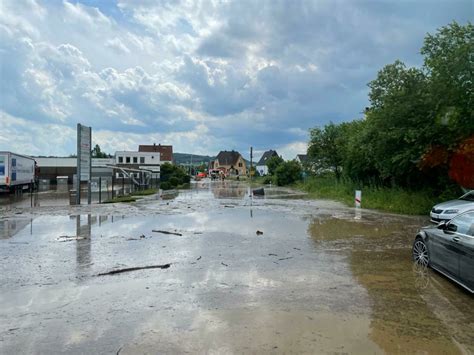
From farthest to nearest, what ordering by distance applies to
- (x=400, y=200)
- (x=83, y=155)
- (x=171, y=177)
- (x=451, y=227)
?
(x=171, y=177) → (x=83, y=155) → (x=400, y=200) → (x=451, y=227)

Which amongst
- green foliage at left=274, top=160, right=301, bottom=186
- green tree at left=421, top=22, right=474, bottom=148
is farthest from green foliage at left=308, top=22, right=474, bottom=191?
green foliage at left=274, top=160, right=301, bottom=186

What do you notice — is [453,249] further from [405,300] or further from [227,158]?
[227,158]

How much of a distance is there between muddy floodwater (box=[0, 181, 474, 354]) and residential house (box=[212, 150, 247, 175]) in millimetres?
134588

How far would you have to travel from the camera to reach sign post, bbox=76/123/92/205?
2391 cm

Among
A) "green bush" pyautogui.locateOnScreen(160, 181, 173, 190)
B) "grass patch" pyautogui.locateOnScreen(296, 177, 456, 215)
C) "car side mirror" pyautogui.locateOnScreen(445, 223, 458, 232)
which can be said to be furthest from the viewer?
"green bush" pyautogui.locateOnScreen(160, 181, 173, 190)

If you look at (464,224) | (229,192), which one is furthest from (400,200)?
(229,192)

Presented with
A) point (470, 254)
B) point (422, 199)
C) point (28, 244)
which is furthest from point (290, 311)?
point (422, 199)

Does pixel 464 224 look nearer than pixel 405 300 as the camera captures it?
No

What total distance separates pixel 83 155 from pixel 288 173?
3998 cm

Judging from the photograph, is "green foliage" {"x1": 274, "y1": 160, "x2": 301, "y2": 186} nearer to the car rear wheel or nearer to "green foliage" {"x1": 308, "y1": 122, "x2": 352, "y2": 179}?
"green foliage" {"x1": 308, "y1": 122, "x2": 352, "y2": 179}

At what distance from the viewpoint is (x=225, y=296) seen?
6656 millimetres

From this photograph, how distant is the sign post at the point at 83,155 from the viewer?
2391 cm

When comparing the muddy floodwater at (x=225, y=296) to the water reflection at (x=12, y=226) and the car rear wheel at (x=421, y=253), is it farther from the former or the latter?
the water reflection at (x=12, y=226)

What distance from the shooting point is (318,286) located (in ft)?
23.7
